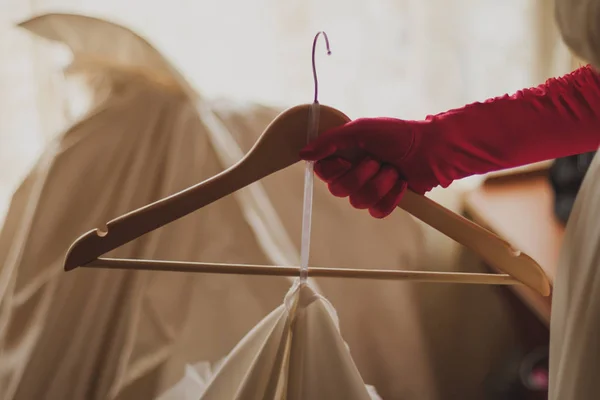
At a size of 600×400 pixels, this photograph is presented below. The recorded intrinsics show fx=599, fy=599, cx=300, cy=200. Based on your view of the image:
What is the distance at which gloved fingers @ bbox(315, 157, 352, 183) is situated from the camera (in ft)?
1.88

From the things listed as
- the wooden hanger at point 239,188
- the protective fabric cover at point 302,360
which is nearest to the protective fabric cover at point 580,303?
the wooden hanger at point 239,188

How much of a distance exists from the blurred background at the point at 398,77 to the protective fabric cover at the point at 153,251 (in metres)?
0.03

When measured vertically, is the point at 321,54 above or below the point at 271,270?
above

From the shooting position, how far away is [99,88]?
1.02m

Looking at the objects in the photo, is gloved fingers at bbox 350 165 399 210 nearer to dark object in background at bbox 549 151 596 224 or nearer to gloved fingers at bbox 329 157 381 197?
gloved fingers at bbox 329 157 381 197

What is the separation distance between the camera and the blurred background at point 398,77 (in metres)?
1.06

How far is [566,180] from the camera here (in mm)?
1008

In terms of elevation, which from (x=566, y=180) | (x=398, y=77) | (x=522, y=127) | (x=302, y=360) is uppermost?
(x=398, y=77)

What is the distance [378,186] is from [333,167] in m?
0.05

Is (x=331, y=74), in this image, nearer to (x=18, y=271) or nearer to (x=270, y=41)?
(x=270, y=41)

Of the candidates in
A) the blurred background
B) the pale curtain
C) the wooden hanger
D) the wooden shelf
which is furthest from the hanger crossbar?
the pale curtain

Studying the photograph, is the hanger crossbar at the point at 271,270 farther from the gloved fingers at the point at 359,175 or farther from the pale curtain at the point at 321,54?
the pale curtain at the point at 321,54

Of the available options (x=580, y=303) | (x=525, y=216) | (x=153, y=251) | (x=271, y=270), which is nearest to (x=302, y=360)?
(x=271, y=270)

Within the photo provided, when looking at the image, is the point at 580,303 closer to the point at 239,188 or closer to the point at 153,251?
the point at 239,188
